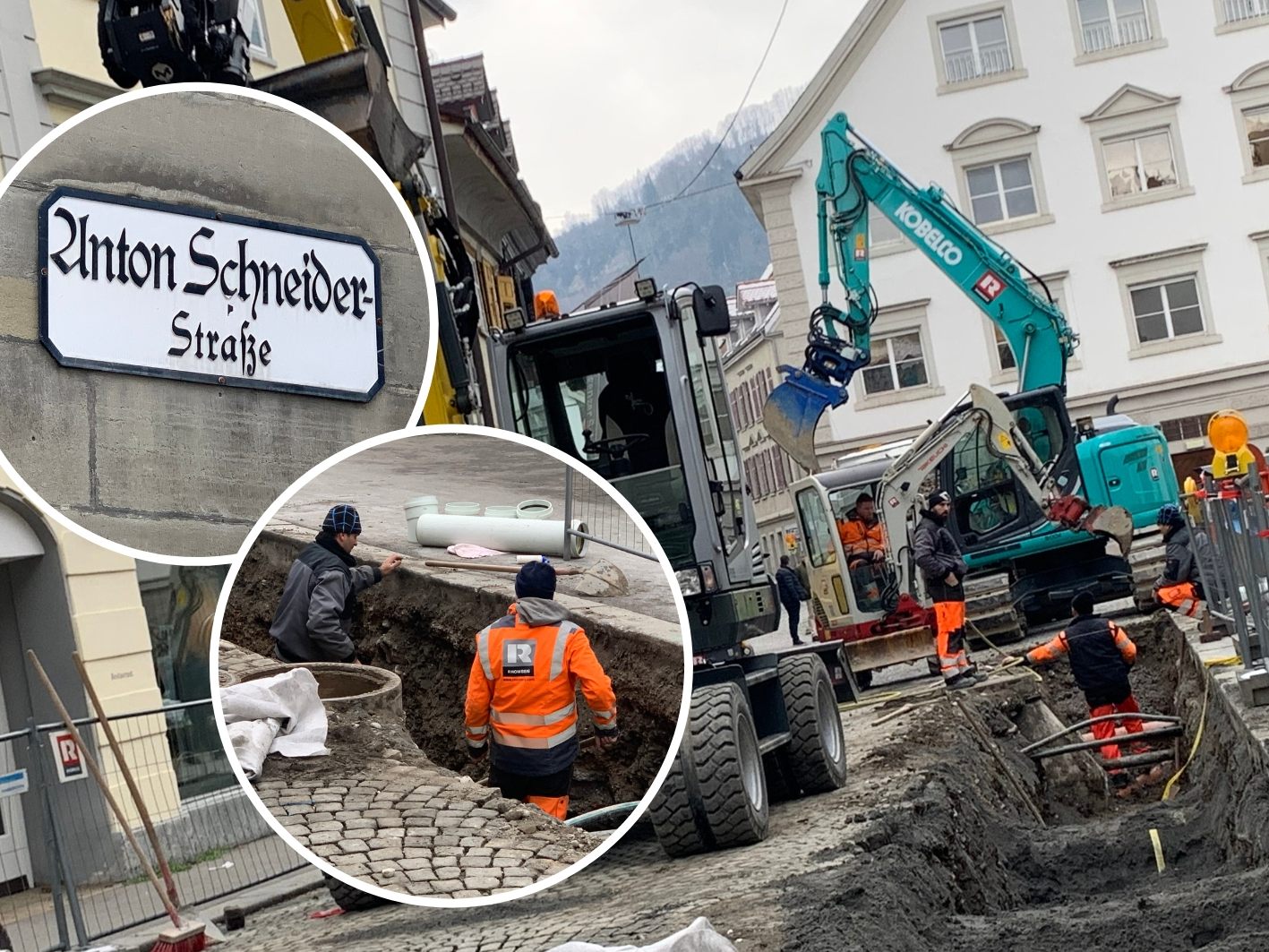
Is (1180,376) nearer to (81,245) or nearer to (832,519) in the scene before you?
(832,519)

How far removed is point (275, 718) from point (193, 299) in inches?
20.2

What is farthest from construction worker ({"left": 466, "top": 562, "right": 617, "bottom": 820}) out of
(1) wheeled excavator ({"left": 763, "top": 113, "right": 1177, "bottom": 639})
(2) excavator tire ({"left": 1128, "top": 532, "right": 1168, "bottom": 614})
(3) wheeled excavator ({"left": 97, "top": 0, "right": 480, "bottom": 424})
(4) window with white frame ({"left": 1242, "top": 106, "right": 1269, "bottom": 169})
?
(4) window with white frame ({"left": 1242, "top": 106, "right": 1269, "bottom": 169})

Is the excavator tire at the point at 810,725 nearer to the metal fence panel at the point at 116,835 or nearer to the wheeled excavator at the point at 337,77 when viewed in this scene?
the metal fence panel at the point at 116,835

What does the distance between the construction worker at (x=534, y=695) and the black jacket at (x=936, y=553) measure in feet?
42.1

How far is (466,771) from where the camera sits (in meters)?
2.01

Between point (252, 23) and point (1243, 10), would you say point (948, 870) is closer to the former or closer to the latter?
point (252, 23)

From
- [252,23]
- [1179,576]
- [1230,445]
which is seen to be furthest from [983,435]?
[252,23]

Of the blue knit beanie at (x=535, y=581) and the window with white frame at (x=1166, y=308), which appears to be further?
the window with white frame at (x=1166, y=308)

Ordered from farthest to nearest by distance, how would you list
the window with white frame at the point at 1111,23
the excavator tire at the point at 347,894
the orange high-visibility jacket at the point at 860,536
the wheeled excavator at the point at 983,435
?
the window with white frame at the point at 1111,23 < the orange high-visibility jacket at the point at 860,536 < the wheeled excavator at the point at 983,435 < the excavator tire at the point at 347,894

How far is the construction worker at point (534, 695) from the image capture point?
193 centimetres

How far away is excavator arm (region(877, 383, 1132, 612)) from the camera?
16859 millimetres

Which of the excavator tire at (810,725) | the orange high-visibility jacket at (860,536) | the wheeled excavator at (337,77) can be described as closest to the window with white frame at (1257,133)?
the orange high-visibility jacket at (860,536)

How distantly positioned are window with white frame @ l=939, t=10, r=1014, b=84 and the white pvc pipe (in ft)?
110

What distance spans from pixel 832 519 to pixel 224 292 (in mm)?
16796
